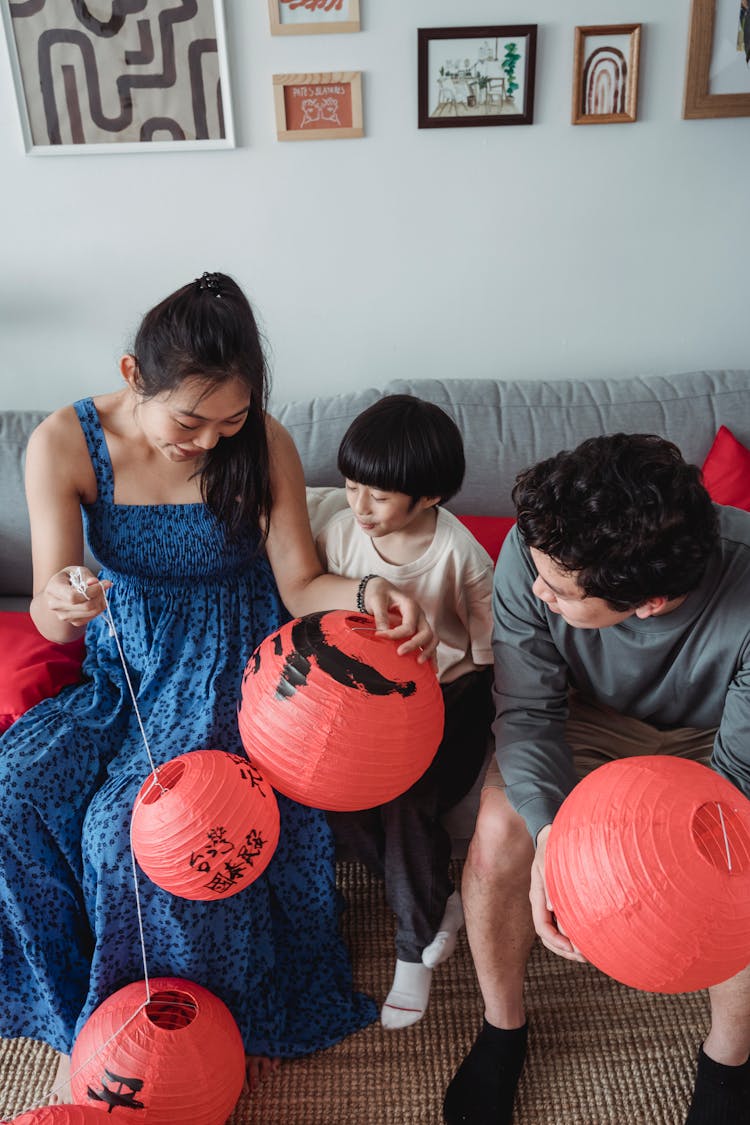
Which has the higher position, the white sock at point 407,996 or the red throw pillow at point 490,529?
the red throw pillow at point 490,529

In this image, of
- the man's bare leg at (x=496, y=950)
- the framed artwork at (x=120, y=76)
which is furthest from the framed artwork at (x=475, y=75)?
the man's bare leg at (x=496, y=950)

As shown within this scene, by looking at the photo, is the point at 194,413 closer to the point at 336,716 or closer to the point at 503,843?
the point at 336,716

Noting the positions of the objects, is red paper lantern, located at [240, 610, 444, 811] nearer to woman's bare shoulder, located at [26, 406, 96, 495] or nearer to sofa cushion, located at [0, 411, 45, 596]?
woman's bare shoulder, located at [26, 406, 96, 495]

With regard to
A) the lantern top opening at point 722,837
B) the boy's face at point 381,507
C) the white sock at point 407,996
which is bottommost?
the white sock at point 407,996

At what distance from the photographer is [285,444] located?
1532 millimetres

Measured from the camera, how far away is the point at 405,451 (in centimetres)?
139

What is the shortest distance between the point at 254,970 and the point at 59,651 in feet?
2.31

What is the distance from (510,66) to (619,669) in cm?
150

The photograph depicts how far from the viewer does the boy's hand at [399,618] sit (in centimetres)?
117

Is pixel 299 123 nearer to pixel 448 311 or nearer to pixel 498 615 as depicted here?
pixel 448 311

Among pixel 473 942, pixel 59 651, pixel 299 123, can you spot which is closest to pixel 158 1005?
pixel 473 942

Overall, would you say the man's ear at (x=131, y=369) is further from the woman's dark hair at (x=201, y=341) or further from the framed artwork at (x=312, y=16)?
the framed artwork at (x=312, y=16)

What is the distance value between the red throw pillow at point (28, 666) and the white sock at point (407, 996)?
2.79 ft

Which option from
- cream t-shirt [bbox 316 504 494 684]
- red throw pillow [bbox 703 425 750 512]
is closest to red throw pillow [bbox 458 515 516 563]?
cream t-shirt [bbox 316 504 494 684]
